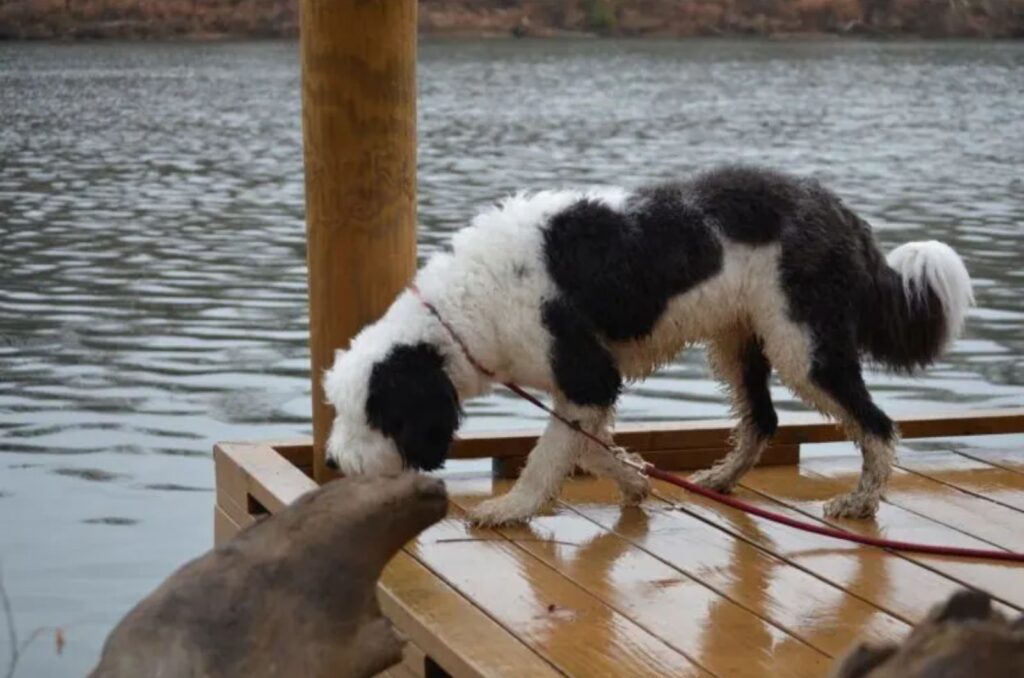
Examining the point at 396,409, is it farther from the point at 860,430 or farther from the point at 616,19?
the point at 616,19

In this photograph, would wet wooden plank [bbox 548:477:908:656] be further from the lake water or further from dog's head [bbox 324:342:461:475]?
the lake water

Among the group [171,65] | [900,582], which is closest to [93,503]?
[900,582]

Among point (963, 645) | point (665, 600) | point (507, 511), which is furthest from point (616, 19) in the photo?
point (963, 645)

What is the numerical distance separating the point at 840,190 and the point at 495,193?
337 centimetres

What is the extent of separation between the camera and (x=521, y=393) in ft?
17.2

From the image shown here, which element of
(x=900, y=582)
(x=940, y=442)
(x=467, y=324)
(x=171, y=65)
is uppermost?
(x=467, y=324)

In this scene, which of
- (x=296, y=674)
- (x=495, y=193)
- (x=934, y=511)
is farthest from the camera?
(x=495, y=193)

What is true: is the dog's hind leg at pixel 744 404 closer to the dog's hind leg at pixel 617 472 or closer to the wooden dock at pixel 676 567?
the wooden dock at pixel 676 567

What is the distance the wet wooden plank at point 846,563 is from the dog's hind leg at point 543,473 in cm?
43

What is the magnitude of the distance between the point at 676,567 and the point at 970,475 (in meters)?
1.41

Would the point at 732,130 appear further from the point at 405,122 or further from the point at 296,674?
the point at 296,674

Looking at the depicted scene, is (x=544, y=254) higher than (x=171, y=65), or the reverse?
(x=544, y=254)

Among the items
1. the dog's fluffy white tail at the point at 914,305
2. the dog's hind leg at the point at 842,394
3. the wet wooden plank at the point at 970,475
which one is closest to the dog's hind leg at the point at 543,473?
the dog's hind leg at the point at 842,394

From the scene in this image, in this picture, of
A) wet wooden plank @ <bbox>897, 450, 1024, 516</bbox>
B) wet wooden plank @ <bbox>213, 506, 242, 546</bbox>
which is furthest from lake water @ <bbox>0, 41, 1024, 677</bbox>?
wet wooden plank @ <bbox>897, 450, 1024, 516</bbox>
